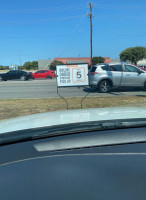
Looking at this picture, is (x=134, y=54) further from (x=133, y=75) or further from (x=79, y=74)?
(x=79, y=74)

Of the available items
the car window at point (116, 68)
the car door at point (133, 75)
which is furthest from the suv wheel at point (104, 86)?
the car door at point (133, 75)

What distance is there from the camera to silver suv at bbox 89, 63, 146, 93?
41.3ft

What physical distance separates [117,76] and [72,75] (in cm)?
637

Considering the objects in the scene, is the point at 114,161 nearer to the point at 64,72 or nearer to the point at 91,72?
the point at 64,72

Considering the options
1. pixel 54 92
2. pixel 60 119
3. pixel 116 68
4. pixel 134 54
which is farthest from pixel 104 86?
pixel 134 54

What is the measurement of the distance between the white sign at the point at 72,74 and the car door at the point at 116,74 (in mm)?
6041

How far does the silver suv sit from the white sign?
585 cm

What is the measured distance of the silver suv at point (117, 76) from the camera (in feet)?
41.3

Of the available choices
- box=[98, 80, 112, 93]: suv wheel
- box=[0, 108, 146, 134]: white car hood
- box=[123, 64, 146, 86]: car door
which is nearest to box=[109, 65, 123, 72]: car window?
box=[123, 64, 146, 86]: car door

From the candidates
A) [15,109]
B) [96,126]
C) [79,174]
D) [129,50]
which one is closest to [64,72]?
[15,109]

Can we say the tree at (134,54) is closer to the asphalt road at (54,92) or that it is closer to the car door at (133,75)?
the asphalt road at (54,92)

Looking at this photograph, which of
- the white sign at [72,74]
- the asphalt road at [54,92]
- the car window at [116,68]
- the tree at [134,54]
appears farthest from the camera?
the tree at [134,54]

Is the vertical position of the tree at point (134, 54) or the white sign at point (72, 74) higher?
the tree at point (134, 54)

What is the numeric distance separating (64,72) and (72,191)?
5.81 m
